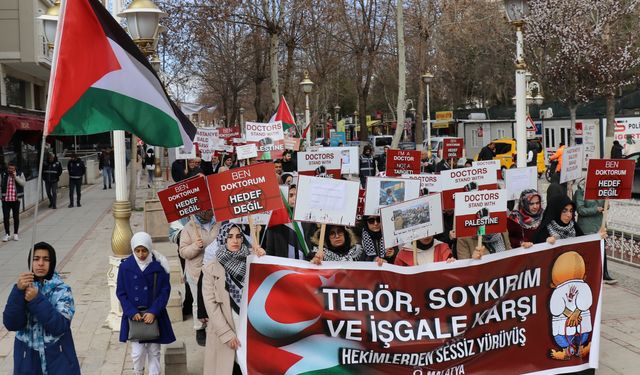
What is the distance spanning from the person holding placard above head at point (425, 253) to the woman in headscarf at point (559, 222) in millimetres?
1292

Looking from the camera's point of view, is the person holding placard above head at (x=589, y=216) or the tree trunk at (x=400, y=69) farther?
the tree trunk at (x=400, y=69)

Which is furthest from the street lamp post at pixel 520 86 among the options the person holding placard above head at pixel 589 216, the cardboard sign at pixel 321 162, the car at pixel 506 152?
the car at pixel 506 152

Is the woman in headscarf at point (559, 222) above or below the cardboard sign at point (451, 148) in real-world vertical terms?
below

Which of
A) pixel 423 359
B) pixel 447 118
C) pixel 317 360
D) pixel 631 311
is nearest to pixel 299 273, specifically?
pixel 317 360

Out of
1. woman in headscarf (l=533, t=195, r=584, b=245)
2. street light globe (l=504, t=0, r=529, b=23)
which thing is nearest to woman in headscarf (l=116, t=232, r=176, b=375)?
A: woman in headscarf (l=533, t=195, r=584, b=245)

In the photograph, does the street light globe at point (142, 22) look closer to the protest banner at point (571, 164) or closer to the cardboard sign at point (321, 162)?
the cardboard sign at point (321, 162)

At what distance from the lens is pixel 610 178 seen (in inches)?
324

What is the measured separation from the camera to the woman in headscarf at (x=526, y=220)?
340 inches

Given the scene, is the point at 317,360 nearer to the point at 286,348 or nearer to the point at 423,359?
the point at 286,348

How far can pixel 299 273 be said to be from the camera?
6.32 m

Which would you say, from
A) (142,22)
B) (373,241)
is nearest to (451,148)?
(142,22)

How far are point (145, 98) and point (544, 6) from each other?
28.1 metres

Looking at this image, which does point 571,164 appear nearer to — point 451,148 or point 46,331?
point 46,331

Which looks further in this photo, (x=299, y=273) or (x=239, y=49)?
(x=239, y=49)
